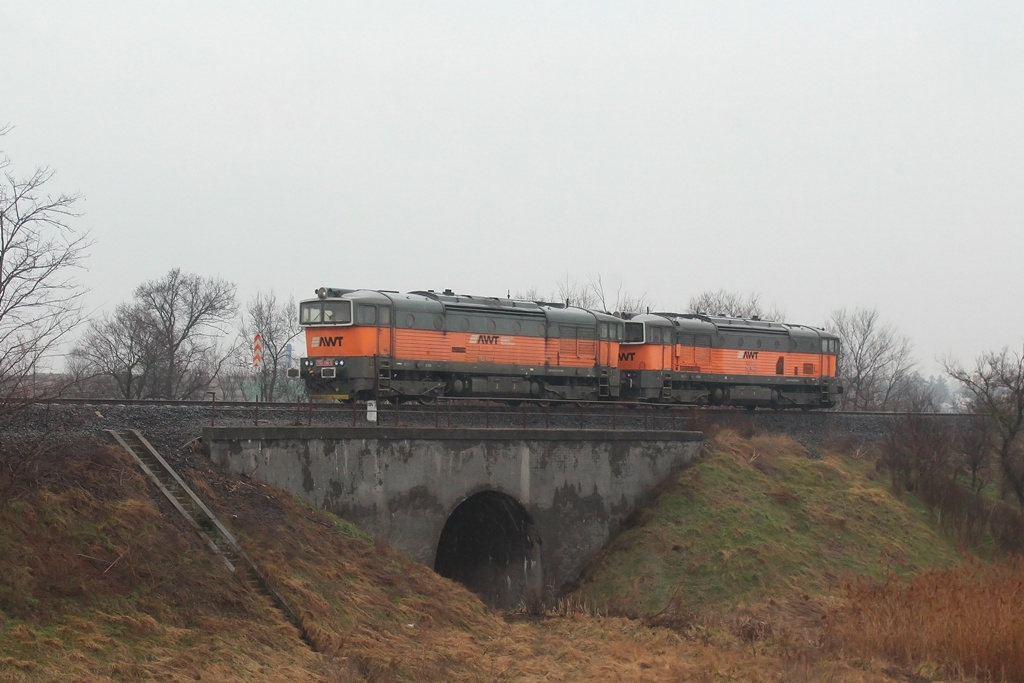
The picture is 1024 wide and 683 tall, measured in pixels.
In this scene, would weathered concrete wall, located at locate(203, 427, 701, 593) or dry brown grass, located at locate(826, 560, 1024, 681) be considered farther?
weathered concrete wall, located at locate(203, 427, 701, 593)

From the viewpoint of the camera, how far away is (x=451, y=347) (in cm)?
3200

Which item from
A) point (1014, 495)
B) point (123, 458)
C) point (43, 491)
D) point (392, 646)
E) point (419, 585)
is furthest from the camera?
point (1014, 495)

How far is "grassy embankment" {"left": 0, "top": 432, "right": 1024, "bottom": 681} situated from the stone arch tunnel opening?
5.58 ft

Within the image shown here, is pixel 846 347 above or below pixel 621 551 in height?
above

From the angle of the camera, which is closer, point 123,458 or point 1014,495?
point 123,458

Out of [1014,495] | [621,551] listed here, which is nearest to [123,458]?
[621,551]

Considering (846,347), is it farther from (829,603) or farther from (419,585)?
(419,585)

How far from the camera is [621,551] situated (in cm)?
2736

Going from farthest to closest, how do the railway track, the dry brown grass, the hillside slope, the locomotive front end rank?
the locomotive front end < the hillside slope < the railway track < the dry brown grass

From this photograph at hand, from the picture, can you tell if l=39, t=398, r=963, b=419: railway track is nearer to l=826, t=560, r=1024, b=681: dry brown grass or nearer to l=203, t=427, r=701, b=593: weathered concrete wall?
l=203, t=427, r=701, b=593: weathered concrete wall

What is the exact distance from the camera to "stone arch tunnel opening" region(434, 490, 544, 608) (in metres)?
26.1

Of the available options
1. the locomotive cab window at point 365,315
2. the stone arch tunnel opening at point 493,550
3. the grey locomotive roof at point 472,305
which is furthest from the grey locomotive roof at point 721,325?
the stone arch tunnel opening at point 493,550

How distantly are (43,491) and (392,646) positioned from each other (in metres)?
6.08

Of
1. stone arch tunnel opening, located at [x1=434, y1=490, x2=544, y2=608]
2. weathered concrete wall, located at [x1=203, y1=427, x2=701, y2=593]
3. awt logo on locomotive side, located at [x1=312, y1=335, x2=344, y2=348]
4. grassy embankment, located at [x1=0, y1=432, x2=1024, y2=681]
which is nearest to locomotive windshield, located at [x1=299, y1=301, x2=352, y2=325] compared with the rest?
awt logo on locomotive side, located at [x1=312, y1=335, x2=344, y2=348]
